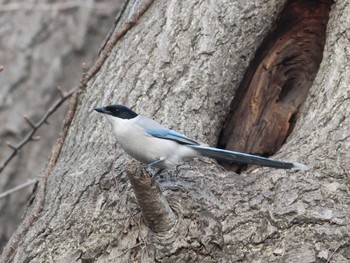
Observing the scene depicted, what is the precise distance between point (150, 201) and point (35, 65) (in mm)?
3729

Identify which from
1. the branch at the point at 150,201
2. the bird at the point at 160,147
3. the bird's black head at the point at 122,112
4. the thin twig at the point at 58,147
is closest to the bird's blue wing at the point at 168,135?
the bird at the point at 160,147

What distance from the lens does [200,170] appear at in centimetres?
388

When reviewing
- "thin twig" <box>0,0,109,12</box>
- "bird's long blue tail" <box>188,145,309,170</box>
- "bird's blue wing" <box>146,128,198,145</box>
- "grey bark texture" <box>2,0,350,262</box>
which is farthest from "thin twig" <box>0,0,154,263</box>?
"thin twig" <box>0,0,109,12</box>

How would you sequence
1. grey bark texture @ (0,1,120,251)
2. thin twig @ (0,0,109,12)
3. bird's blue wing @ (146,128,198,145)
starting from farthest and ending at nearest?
grey bark texture @ (0,1,120,251)
thin twig @ (0,0,109,12)
bird's blue wing @ (146,128,198,145)

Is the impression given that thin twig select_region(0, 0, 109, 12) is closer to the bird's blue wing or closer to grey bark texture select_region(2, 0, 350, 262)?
grey bark texture select_region(2, 0, 350, 262)

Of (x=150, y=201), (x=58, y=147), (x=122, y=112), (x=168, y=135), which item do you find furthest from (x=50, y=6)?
(x=150, y=201)

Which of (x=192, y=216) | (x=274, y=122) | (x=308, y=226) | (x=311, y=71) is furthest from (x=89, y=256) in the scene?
(x=311, y=71)

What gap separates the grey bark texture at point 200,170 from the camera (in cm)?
359

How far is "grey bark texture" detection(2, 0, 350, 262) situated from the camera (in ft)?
11.8

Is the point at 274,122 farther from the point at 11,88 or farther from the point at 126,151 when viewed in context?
the point at 11,88

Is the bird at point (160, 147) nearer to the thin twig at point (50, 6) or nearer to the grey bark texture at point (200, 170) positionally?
the grey bark texture at point (200, 170)

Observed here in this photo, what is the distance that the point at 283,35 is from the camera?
4.82 metres

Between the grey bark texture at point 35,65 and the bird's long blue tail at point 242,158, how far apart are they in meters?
3.13

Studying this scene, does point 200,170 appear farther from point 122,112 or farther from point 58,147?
point 58,147
